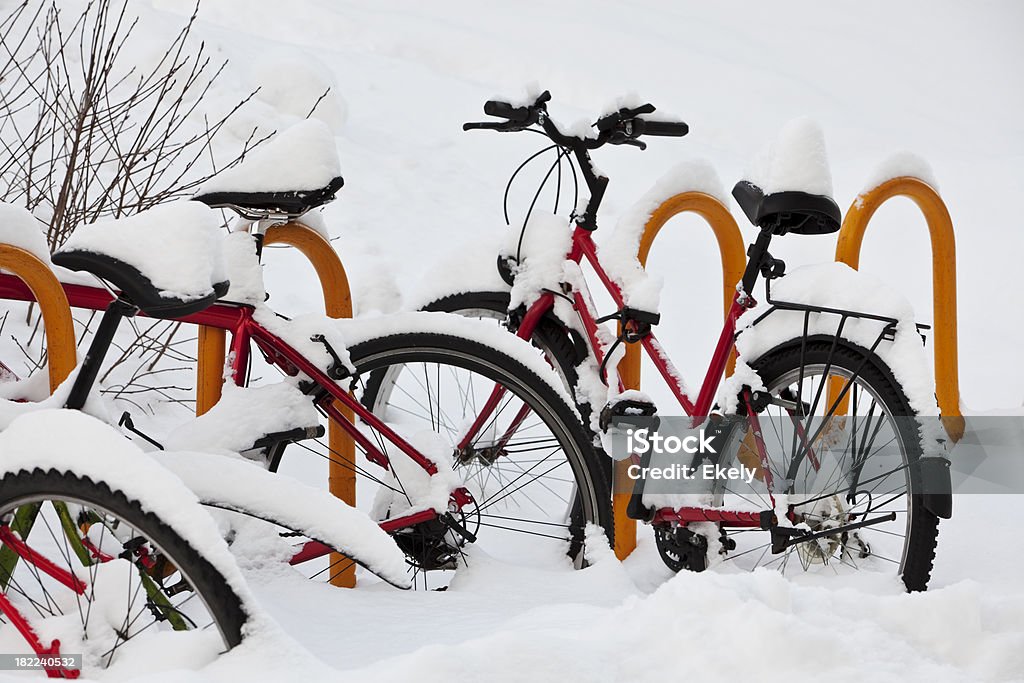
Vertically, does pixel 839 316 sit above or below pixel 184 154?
below

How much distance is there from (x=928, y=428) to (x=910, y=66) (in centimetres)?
702

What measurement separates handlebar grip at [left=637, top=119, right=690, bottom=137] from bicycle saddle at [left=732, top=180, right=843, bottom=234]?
0.25 meters

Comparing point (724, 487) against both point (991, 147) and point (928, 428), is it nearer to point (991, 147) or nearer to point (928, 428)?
point (928, 428)

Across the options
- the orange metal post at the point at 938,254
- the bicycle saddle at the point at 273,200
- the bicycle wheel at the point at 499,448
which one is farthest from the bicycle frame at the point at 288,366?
the orange metal post at the point at 938,254

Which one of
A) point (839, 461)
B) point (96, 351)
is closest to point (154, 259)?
point (96, 351)

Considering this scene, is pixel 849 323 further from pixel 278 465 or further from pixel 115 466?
pixel 115 466

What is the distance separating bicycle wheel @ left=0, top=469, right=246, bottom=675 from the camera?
190 centimetres

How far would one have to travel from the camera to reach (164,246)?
207cm

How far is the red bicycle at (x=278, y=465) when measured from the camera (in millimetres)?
2023

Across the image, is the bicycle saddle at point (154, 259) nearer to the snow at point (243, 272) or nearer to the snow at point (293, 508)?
the snow at point (293, 508)

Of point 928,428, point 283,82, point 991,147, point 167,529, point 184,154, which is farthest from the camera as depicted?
point 991,147

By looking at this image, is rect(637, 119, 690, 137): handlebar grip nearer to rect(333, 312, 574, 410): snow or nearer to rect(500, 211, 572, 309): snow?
rect(500, 211, 572, 309): snow

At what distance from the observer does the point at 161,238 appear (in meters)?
2.08

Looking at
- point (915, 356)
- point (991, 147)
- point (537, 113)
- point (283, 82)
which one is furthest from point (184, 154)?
point (991, 147)
